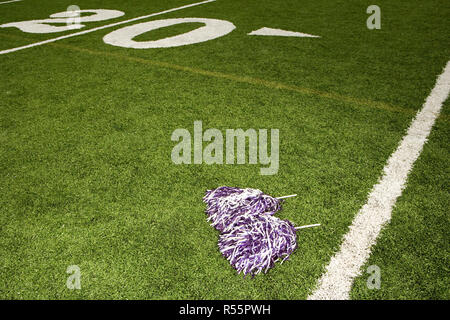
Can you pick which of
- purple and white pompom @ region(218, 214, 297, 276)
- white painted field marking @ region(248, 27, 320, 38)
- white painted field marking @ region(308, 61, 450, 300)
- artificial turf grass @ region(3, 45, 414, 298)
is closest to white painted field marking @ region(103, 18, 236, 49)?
white painted field marking @ region(248, 27, 320, 38)

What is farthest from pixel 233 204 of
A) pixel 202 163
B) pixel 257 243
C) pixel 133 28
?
pixel 133 28

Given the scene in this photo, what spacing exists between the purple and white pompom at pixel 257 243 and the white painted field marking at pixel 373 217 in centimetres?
21

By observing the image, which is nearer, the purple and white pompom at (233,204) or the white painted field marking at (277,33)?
the purple and white pompom at (233,204)

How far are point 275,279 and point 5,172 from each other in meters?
1.78

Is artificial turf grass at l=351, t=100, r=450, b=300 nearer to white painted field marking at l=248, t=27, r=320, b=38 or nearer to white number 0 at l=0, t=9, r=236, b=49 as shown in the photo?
white painted field marking at l=248, t=27, r=320, b=38

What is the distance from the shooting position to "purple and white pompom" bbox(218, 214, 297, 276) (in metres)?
1.52

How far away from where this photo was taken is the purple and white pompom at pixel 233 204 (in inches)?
68.2

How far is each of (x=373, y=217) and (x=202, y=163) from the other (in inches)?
40.4

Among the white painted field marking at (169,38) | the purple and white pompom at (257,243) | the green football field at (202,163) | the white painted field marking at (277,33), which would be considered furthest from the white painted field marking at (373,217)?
the white painted field marking at (169,38)

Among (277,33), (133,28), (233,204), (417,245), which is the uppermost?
(133,28)

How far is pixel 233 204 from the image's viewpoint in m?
1.79

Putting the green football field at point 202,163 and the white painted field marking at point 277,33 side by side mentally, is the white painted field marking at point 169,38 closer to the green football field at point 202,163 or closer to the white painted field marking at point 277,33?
the green football field at point 202,163

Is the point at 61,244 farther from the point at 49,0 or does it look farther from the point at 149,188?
the point at 49,0

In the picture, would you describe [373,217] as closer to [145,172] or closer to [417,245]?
[417,245]
